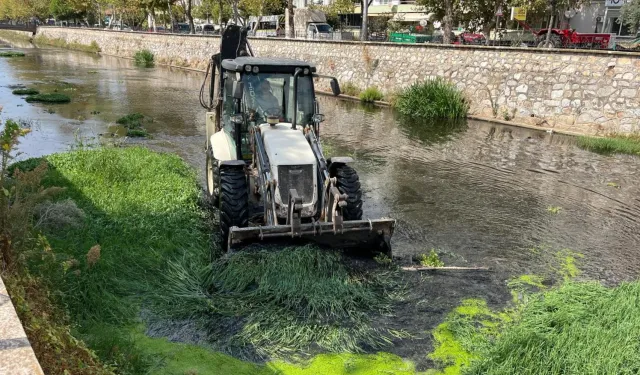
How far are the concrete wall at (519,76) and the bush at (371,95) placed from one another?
0.39 meters

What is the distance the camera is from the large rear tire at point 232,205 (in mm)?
6875

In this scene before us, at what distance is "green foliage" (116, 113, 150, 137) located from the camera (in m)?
14.7

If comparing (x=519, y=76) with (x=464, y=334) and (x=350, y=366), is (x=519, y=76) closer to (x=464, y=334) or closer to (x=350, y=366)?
(x=464, y=334)

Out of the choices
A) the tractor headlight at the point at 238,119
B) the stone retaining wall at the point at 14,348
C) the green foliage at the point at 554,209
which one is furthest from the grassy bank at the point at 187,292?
the green foliage at the point at 554,209

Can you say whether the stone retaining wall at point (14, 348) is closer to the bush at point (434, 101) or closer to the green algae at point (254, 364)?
the green algae at point (254, 364)

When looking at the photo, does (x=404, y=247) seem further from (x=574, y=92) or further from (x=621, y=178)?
(x=574, y=92)

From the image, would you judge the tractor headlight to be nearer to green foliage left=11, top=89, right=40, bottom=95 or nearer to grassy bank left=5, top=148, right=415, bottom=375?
→ grassy bank left=5, top=148, right=415, bottom=375

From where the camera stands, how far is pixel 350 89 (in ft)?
78.4

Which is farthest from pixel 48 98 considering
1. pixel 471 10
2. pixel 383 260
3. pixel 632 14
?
pixel 632 14

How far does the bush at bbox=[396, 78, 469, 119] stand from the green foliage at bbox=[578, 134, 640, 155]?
4.57 metres

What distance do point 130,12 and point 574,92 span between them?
5140cm

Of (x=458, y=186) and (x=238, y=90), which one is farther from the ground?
(x=238, y=90)

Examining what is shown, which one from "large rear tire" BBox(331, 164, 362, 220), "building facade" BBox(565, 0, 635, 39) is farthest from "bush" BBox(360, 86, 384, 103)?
"building facade" BBox(565, 0, 635, 39)

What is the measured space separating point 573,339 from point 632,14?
98.9 feet
